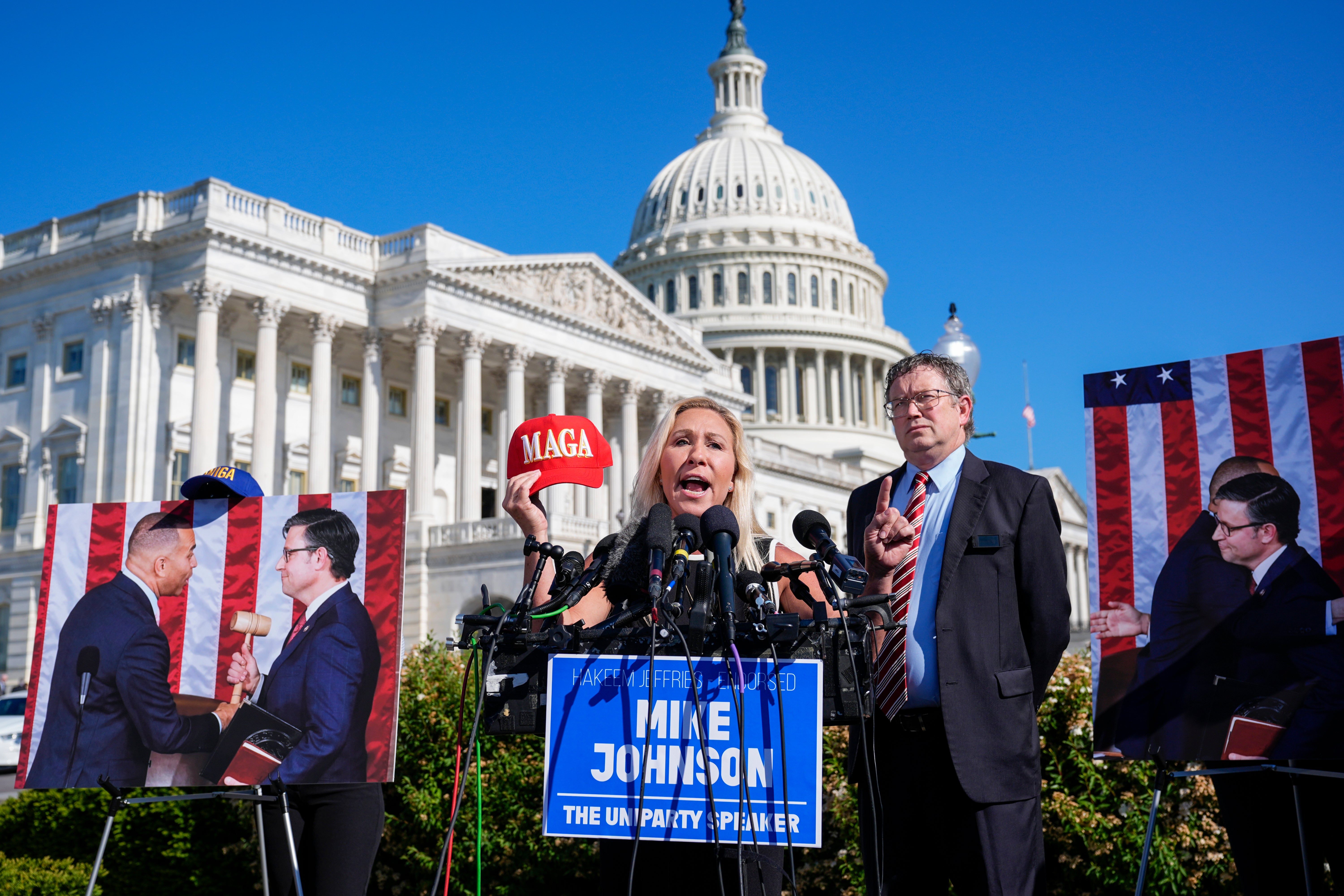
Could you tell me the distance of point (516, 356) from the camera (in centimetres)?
5116

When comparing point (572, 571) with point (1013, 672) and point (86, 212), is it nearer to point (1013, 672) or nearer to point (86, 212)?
point (1013, 672)

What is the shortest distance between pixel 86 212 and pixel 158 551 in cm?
4233

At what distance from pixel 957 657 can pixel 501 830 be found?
5.59 meters

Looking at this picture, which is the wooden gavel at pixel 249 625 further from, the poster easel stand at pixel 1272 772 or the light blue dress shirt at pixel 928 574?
the poster easel stand at pixel 1272 772

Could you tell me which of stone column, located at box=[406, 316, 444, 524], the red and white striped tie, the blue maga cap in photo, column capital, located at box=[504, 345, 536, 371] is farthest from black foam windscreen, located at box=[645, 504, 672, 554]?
column capital, located at box=[504, 345, 536, 371]

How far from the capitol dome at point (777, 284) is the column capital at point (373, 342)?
46392mm

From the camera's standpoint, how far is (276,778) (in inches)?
244

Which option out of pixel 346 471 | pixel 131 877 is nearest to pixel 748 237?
pixel 346 471

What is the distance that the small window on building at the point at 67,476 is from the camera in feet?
143

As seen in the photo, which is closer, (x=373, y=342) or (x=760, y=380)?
(x=373, y=342)

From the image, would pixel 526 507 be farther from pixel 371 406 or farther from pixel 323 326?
pixel 371 406

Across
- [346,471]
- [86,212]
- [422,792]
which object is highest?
[86,212]

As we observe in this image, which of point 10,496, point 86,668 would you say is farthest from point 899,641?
point 10,496

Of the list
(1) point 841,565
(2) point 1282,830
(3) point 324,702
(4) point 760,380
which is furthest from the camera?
(4) point 760,380
